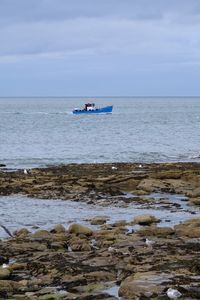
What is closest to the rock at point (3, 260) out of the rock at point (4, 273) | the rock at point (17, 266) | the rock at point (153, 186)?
the rock at point (17, 266)

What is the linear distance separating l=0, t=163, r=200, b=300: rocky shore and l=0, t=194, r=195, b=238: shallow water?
455 millimetres

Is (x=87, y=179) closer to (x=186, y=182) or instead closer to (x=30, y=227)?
(x=186, y=182)

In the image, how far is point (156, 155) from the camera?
5244cm

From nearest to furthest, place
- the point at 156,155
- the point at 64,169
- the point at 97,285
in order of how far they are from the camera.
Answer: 1. the point at 97,285
2. the point at 64,169
3. the point at 156,155

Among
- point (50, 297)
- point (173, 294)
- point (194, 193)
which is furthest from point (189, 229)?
point (194, 193)

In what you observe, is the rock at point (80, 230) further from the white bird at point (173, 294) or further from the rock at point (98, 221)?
the white bird at point (173, 294)

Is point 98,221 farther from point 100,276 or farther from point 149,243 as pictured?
point 100,276

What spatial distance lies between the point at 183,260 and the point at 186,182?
15.7m

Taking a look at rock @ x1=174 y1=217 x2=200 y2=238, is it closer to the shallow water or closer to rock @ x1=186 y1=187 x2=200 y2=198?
the shallow water

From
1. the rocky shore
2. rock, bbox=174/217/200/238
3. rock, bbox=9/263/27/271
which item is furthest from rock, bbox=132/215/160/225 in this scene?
rock, bbox=9/263/27/271

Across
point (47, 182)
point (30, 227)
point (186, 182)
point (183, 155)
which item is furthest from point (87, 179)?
point (183, 155)

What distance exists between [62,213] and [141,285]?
1199 cm

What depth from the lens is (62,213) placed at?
2498 centimetres

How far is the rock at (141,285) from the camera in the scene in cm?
1290
